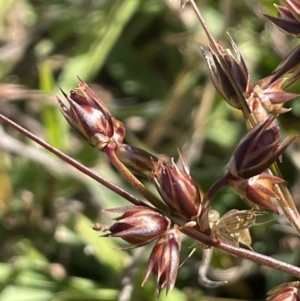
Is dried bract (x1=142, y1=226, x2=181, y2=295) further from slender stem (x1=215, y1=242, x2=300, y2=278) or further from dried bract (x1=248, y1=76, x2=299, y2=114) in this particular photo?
dried bract (x1=248, y1=76, x2=299, y2=114)

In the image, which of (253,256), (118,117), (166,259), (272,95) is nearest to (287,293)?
(253,256)

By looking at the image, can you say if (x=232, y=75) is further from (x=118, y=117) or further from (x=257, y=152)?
(x=118, y=117)

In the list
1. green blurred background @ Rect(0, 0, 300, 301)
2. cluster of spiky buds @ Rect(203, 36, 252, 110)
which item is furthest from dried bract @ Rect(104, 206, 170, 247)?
green blurred background @ Rect(0, 0, 300, 301)

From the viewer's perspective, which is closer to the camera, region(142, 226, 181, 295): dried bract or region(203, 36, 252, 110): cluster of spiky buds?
region(142, 226, 181, 295): dried bract

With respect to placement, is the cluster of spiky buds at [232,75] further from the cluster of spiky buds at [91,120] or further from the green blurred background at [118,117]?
the green blurred background at [118,117]

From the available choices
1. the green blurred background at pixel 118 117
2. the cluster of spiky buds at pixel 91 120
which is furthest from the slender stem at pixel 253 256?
the green blurred background at pixel 118 117

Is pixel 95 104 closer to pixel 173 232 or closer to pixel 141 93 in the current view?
pixel 173 232

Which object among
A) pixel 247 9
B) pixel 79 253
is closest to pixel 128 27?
pixel 247 9
